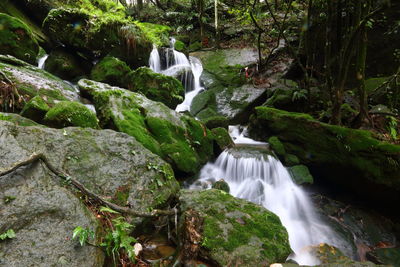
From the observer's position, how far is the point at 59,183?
2.68 meters

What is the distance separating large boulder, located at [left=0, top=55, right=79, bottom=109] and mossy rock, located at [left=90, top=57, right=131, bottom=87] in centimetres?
168

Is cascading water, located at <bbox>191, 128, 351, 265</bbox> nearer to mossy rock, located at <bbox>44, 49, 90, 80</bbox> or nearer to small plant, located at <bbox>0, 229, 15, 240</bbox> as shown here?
small plant, located at <bbox>0, 229, 15, 240</bbox>

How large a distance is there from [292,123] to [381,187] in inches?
105

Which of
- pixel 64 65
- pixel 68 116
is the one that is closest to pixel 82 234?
pixel 68 116

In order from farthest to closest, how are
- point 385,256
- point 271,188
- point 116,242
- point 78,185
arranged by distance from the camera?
point 271,188
point 385,256
point 78,185
point 116,242

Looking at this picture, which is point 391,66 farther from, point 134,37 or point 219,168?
point 134,37

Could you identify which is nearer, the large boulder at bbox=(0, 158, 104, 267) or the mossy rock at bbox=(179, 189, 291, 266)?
the large boulder at bbox=(0, 158, 104, 267)

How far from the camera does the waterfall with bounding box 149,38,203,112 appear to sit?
1119 centimetres

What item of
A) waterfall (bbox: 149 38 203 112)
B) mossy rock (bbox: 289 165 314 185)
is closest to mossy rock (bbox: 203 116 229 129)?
waterfall (bbox: 149 38 203 112)

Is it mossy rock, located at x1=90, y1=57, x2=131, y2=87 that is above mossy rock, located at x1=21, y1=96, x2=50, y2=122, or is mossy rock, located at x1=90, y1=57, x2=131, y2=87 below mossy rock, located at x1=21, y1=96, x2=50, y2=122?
above

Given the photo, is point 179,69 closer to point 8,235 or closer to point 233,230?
point 233,230

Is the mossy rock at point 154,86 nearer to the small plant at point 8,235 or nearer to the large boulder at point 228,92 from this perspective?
the large boulder at point 228,92

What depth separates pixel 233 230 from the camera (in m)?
3.32

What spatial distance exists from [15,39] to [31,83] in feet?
8.58
